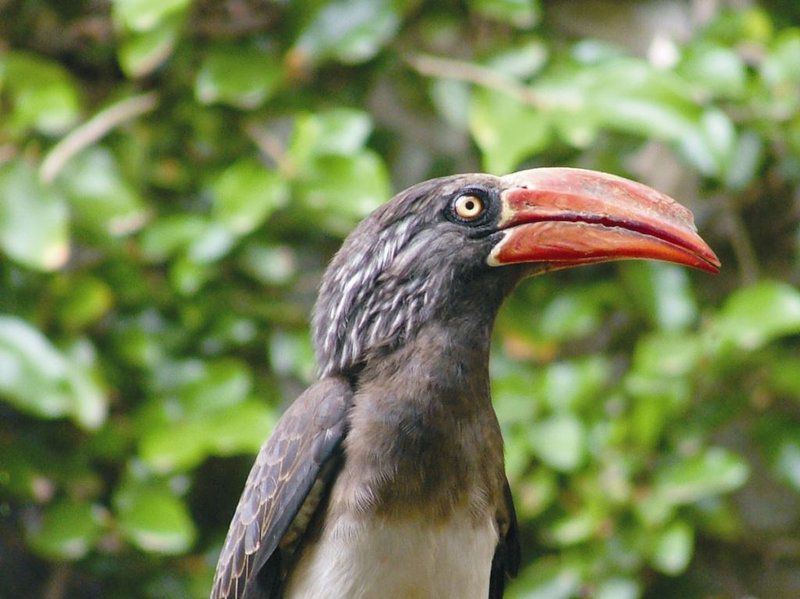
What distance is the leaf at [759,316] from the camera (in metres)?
2.51

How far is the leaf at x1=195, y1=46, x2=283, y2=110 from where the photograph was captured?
2.60 meters

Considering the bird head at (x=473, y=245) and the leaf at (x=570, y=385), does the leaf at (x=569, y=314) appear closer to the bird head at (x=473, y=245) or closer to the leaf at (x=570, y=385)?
the leaf at (x=570, y=385)

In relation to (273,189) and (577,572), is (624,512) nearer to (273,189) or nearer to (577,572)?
(577,572)

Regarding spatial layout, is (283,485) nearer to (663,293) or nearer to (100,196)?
(100,196)

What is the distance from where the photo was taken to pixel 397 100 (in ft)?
10.4

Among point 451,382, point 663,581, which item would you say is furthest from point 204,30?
point 663,581

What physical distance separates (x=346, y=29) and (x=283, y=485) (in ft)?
4.70

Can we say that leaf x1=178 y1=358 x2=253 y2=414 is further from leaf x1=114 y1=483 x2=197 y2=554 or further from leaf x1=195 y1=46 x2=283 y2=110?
leaf x1=195 y1=46 x2=283 y2=110

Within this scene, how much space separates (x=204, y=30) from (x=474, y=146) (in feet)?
2.60

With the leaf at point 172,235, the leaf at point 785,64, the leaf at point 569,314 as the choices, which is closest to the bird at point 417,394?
the leaf at point 172,235

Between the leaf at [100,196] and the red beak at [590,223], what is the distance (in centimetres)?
123

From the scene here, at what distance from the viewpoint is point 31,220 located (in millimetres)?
2387

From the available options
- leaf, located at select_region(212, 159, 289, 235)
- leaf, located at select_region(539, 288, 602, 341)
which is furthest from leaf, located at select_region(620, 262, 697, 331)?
leaf, located at select_region(212, 159, 289, 235)

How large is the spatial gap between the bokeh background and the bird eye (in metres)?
0.92
